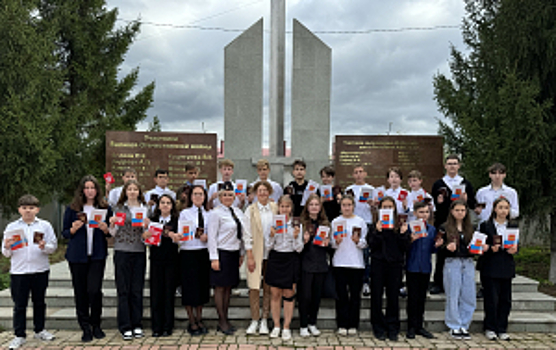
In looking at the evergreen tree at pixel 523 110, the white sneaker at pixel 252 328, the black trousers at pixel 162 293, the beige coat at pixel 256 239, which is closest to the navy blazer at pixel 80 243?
the black trousers at pixel 162 293

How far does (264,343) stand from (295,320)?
0.67 metres

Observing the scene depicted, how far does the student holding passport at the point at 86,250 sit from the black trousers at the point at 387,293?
316 cm

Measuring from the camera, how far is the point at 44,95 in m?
9.83

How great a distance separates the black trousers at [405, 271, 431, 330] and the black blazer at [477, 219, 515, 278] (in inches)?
28.7

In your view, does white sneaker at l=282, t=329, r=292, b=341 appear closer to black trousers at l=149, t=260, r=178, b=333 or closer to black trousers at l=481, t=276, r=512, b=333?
black trousers at l=149, t=260, r=178, b=333

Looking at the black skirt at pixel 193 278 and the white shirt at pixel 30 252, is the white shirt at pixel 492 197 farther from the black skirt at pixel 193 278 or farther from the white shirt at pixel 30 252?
the white shirt at pixel 30 252

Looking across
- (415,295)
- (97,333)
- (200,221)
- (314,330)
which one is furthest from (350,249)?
(97,333)

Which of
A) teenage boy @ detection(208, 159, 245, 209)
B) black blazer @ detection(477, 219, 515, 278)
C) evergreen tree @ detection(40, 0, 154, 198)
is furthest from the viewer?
evergreen tree @ detection(40, 0, 154, 198)

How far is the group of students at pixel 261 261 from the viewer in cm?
462

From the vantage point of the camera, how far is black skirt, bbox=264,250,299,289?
4605 millimetres

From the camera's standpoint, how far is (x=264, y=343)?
4594 mm

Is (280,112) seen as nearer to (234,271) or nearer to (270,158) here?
(270,158)

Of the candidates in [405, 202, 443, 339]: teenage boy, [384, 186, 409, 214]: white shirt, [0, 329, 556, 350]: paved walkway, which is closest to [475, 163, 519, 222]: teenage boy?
[384, 186, 409, 214]: white shirt

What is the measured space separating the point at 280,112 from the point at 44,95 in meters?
5.74
